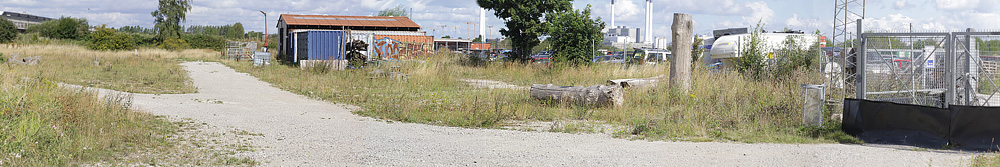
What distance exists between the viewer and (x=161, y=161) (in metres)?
6.72

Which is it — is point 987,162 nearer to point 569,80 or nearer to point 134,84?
point 569,80

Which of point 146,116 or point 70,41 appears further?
point 70,41

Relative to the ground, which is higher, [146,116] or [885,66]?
[885,66]

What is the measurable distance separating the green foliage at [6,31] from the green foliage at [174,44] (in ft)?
40.4

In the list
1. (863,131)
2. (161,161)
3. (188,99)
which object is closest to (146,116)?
(161,161)

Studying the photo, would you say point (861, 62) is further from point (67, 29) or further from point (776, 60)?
point (67, 29)

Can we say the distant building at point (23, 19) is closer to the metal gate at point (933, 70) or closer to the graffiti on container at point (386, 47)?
A: the graffiti on container at point (386, 47)

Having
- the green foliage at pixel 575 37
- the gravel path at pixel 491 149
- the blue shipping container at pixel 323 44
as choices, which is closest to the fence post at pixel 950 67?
the gravel path at pixel 491 149

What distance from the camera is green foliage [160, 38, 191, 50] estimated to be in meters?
63.7

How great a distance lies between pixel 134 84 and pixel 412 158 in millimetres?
14336

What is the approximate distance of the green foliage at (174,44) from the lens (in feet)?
209

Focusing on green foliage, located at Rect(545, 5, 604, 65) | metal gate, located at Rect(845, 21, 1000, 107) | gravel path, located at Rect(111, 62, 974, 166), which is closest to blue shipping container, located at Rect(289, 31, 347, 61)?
green foliage, located at Rect(545, 5, 604, 65)

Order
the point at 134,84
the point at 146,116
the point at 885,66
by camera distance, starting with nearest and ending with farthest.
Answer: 1. the point at 146,116
2. the point at 885,66
3. the point at 134,84

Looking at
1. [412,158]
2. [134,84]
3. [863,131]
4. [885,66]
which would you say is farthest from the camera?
[134,84]
